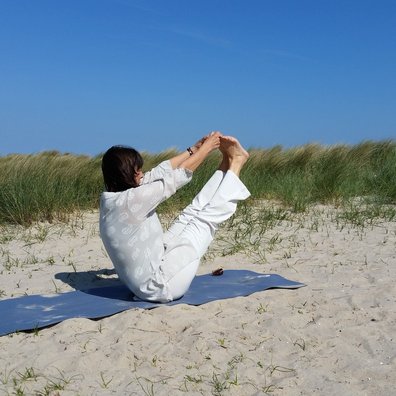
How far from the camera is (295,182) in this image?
7.21 m

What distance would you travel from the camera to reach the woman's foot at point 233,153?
3.78 m

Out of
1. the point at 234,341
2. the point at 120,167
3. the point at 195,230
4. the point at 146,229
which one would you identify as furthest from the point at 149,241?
the point at 234,341

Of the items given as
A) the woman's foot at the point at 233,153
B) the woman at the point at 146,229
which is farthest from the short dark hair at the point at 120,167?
the woman's foot at the point at 233,153

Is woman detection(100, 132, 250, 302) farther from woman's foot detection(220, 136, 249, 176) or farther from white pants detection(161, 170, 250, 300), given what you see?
woman's foot detection(220, 136, 249, 176)

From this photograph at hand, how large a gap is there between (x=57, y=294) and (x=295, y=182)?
4.07 m

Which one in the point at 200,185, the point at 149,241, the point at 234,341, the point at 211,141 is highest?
the point at 211,141

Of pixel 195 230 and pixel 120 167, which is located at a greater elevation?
pixel 120 167

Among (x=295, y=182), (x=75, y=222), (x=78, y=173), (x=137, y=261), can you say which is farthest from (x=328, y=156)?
(x=137, y=261)

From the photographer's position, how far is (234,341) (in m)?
2.88

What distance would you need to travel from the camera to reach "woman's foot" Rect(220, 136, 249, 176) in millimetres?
3775

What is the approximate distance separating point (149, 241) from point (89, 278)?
1.13 meters

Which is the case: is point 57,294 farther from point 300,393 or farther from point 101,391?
point 300,393

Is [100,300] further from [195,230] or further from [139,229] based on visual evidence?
[195,230]

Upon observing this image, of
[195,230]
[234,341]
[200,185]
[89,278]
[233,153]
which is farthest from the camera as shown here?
[200,185]
